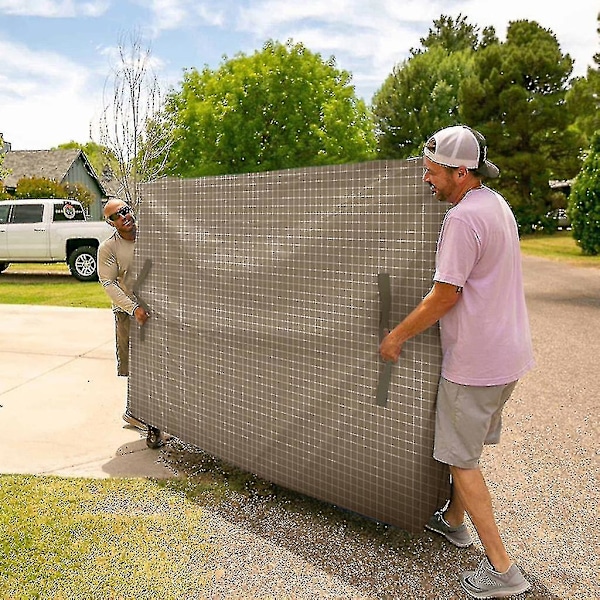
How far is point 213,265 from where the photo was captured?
4.05 metres

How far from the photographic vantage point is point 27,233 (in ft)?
53.1

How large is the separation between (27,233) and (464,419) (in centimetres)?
1533

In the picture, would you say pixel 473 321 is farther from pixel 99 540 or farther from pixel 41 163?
pixel 41 163

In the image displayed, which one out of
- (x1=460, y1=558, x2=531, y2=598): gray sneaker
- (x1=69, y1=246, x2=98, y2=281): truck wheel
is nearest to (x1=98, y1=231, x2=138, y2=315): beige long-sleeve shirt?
(x1=460, y1=558, x2=531, y2=598): gray sneaker

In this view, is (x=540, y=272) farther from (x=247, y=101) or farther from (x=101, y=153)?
(x=101, y=153)

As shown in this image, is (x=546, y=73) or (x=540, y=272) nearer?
(x=540, y=272)

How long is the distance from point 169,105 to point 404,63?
22.7m

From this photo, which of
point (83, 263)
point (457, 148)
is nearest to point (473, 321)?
point (457, 148)

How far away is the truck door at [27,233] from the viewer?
52.9ft

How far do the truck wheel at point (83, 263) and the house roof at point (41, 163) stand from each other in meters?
32.0

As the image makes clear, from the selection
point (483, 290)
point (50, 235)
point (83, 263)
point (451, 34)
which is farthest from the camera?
point (451, 34)

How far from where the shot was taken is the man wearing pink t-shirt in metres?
2.74

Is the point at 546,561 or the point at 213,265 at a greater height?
the point at 213,265

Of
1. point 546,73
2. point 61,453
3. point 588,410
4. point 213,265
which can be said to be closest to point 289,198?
point 213,265
